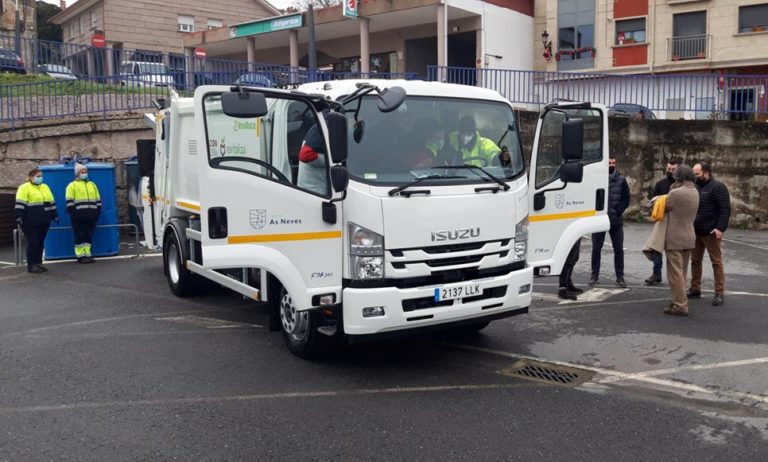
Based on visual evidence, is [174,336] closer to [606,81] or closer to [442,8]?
[606,81]

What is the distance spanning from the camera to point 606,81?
60.7ft

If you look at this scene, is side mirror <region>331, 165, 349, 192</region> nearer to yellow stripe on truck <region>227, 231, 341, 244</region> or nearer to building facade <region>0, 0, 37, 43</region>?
yellow stripe on truck <region>227, 231, 341, 244</region>

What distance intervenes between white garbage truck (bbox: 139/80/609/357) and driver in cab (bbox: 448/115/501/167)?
0.5 inches

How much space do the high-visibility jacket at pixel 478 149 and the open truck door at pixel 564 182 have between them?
81cm

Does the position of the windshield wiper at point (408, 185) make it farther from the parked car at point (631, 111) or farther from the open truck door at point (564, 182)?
the parked car at point (631, 111)

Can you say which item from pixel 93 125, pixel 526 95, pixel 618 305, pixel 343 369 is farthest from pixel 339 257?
pixel 526 95

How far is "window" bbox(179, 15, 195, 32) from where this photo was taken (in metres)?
44.0

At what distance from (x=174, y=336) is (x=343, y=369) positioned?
2205 mm

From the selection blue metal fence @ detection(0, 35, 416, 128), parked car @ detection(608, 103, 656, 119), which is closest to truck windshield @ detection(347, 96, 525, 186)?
blue metal fence @ detection(0, 35, 416, 128)

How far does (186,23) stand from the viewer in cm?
4438

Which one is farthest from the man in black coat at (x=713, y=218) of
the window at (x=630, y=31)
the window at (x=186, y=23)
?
the window at (x=186, y=23)

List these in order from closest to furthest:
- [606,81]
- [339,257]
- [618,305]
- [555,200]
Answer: [339,257] → [555,200] → [618,305] → [606,81]

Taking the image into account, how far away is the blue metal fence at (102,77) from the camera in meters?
15.3

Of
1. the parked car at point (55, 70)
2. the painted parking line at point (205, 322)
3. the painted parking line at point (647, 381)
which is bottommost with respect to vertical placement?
the painted parking line at point (647, 381)
